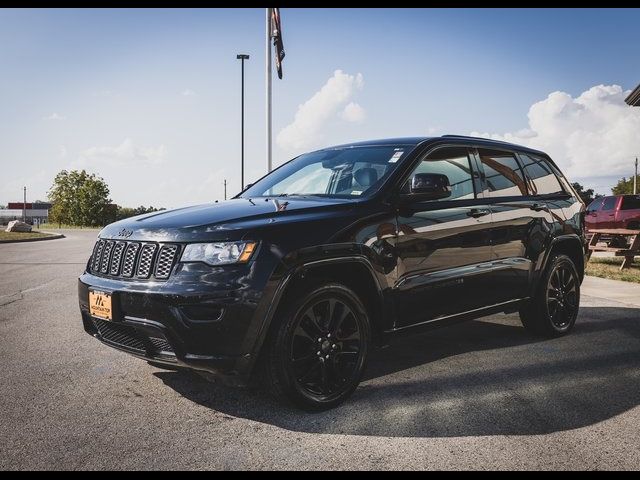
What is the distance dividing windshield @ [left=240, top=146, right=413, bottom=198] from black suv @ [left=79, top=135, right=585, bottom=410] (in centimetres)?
2

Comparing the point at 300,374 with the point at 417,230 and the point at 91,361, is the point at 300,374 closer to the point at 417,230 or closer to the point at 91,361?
the point at 417,230

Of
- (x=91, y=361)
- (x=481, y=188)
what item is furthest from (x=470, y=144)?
(x=91, y=361)

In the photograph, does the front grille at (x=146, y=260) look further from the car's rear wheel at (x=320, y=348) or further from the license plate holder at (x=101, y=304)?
the car's rear wheel at (x=320, y=348)

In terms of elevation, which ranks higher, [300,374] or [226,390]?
[300,374]

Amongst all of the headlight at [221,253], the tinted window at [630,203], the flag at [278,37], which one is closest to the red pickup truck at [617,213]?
the tinted window at [630,203]

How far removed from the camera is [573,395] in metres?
3.99

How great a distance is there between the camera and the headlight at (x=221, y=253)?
3.32 m

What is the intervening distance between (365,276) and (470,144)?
1.87 meters

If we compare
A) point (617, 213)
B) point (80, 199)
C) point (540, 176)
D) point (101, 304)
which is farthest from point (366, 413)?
point (80, 199)

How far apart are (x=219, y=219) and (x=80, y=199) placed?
216 feet

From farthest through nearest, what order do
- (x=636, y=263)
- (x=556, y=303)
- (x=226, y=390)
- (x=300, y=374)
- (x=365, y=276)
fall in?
(x=636, y=263) → (x=556, y=303) → (x=226, y=390) → (x=365, y=276) → (x=300, y=374)

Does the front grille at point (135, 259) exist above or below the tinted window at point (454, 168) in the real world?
below

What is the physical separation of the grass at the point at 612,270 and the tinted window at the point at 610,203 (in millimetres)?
5031
